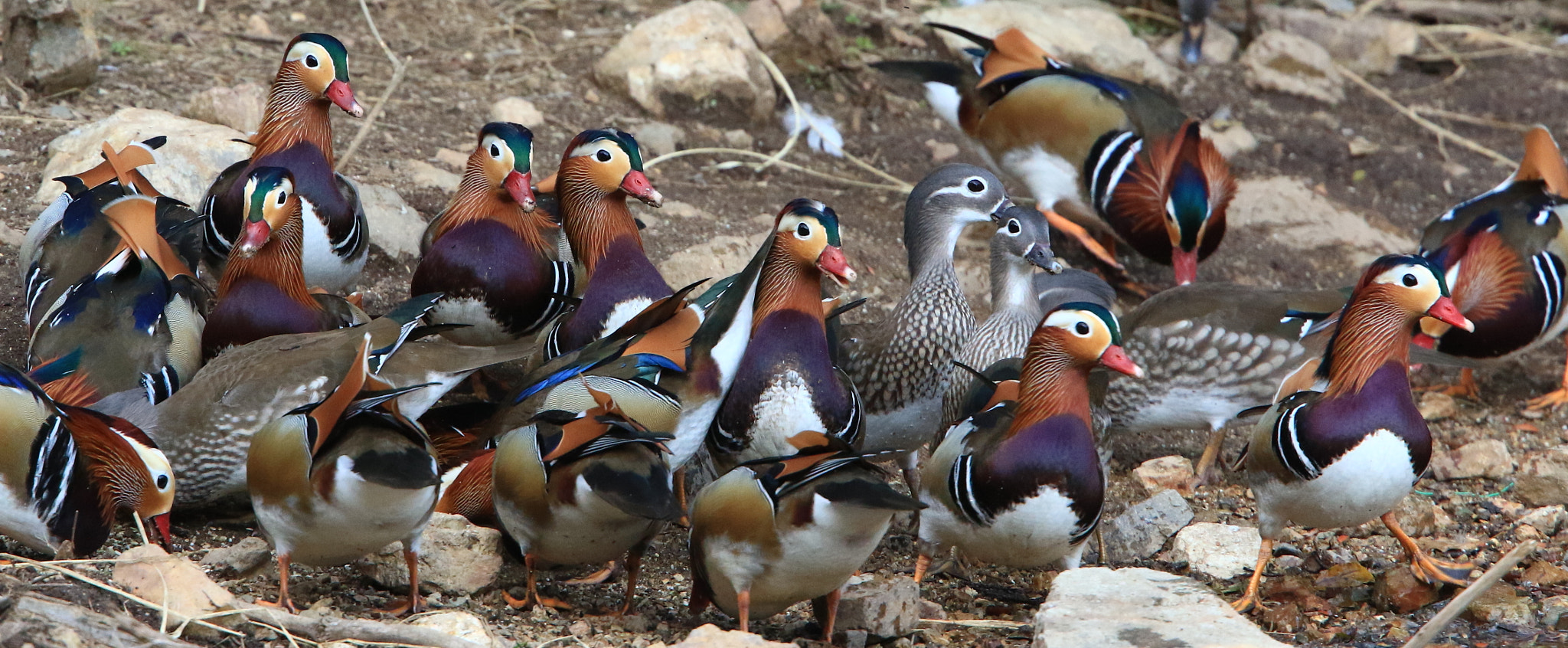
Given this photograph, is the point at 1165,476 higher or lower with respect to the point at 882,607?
lower

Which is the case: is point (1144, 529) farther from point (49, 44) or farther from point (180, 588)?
point (49, 44)

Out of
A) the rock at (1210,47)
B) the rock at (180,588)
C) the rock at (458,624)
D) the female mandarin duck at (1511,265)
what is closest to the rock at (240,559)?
the rock at (180,588)

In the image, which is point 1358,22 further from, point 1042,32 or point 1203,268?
point 1203,268

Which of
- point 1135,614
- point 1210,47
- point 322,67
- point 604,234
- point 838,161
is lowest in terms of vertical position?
point 1210,47

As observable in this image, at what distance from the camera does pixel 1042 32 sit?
21.6 ft

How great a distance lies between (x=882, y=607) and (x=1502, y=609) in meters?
1.37

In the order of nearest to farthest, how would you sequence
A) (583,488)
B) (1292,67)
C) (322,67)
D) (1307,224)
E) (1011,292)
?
(583,488), (322,67), (1011,292), (1307,224), (1292,67)

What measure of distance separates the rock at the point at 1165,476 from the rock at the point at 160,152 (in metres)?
3.04

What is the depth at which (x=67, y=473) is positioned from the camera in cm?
303

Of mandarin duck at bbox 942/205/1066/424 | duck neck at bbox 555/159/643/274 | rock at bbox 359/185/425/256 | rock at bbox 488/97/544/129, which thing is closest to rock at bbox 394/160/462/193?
rock at bbox 359/185/425/256

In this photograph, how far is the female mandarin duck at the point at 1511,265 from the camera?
4793mm

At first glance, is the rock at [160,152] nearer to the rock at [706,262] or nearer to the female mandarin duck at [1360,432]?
the rock at [706,262]

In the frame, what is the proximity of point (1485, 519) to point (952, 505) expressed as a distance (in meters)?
1.75

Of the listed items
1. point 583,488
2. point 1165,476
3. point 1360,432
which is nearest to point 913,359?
point 1165,476
